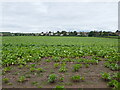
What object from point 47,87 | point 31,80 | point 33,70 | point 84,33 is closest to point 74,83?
point 47,87

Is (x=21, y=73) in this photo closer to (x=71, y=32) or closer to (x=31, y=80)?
(x=31, y=80)

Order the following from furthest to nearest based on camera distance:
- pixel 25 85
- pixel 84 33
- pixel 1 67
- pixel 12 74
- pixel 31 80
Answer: pixel 84 33, pixel 1 67, pixel 12 74, pixel 31 80, pixel 25 85

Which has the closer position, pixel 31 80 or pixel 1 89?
pixel 1 89

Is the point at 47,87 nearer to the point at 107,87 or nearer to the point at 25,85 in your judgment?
the point at 25,85

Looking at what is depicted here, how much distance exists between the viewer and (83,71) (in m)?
5.21

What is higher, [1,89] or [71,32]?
[71,32]

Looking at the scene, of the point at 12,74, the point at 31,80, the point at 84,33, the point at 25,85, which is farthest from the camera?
the point at 84,33

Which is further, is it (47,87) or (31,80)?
(31,80)

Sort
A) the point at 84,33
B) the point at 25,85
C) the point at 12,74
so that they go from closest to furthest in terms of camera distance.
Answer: the point at 25,85, the point at 12,74, the point at 84,33

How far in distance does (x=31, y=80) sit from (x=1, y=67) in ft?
7.44

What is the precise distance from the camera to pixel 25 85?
4.09 meters

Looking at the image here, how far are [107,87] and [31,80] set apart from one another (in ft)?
8.58

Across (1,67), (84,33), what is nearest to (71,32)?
(84,33)

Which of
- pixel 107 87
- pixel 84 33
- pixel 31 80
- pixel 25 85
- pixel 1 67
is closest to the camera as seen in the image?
pixel 107 87
